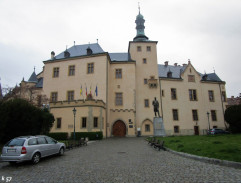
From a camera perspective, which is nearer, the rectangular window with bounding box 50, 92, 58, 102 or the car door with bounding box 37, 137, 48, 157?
the car door with bounding box 37, 137, 48, 157

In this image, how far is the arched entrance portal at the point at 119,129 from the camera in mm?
29609

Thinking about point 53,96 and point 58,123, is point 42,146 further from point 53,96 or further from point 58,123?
point 53,96

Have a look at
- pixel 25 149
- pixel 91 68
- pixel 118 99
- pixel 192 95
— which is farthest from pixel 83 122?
pixel 192 95

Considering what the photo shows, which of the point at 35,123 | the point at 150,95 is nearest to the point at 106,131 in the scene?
the point at 150,95

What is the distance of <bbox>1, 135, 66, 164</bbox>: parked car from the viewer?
816 centimetres

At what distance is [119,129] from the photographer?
29797 millimetres

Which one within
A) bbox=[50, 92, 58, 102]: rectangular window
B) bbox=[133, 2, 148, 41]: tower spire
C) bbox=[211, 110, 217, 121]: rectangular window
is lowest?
bbox=[211, 110, 217, 121]: rectangular window

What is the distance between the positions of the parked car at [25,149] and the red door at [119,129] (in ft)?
66.6

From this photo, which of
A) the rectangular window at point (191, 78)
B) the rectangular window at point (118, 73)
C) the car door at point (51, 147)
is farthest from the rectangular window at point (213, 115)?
the car door at point (51, 147)

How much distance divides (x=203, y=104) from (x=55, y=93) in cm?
3173

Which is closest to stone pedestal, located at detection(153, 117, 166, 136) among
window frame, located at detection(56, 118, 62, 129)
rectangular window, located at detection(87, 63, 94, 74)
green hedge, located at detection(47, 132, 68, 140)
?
green hedge, located at detection(47, 132, 68, 140)

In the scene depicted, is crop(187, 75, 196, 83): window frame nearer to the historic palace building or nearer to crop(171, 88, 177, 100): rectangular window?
the historic palace building

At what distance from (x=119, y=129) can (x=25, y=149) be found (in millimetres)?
22434

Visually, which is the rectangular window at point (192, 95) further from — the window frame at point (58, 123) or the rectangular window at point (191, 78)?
the window frame at point (58, 123)
